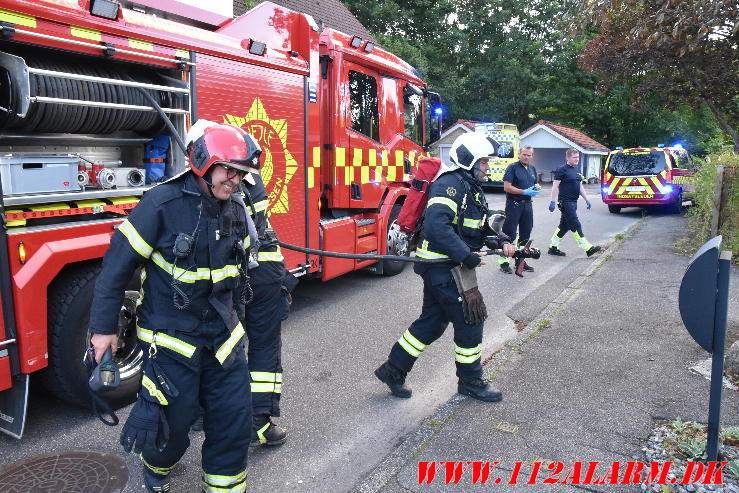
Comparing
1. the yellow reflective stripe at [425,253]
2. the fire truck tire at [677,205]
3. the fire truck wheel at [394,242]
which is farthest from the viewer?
the fire truck tire at [677,205]

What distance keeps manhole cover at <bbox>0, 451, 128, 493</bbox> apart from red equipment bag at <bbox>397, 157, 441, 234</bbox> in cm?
233

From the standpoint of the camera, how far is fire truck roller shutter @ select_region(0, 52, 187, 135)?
3289 millimetres

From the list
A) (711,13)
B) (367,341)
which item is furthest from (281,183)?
(711,13)

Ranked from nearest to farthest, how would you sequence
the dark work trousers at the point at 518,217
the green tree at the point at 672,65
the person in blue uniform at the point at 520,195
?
the person in blue uniform at the point at 520,195
the dark work trousers at the point at 518,217
the green tree at the point at 672,65

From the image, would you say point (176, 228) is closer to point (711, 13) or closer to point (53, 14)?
point (53, 14)

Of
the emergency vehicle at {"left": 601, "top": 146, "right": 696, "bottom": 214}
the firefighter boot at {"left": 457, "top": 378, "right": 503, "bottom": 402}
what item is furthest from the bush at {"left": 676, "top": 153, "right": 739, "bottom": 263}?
the firefighter boot at {"left": 457, "top": 378, "right": 503, "bottom": 402}

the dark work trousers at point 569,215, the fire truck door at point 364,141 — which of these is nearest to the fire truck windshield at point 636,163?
the dark work trousers at point 569,215

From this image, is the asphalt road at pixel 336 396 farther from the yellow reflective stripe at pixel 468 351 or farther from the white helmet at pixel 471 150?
the white helmet at pixel 471 150

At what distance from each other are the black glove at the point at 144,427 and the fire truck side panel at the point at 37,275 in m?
1.26

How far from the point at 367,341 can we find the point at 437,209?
1.98 meters

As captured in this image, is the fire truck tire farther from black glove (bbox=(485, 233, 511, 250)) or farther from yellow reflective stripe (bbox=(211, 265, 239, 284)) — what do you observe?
yellow reflective stripe (bbox=(211, 265, 239, 284))

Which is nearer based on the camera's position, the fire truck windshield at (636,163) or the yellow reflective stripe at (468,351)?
the yellow reflective stripe at (468,351)

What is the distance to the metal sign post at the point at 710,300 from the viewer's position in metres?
2.70

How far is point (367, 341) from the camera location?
208 inches
